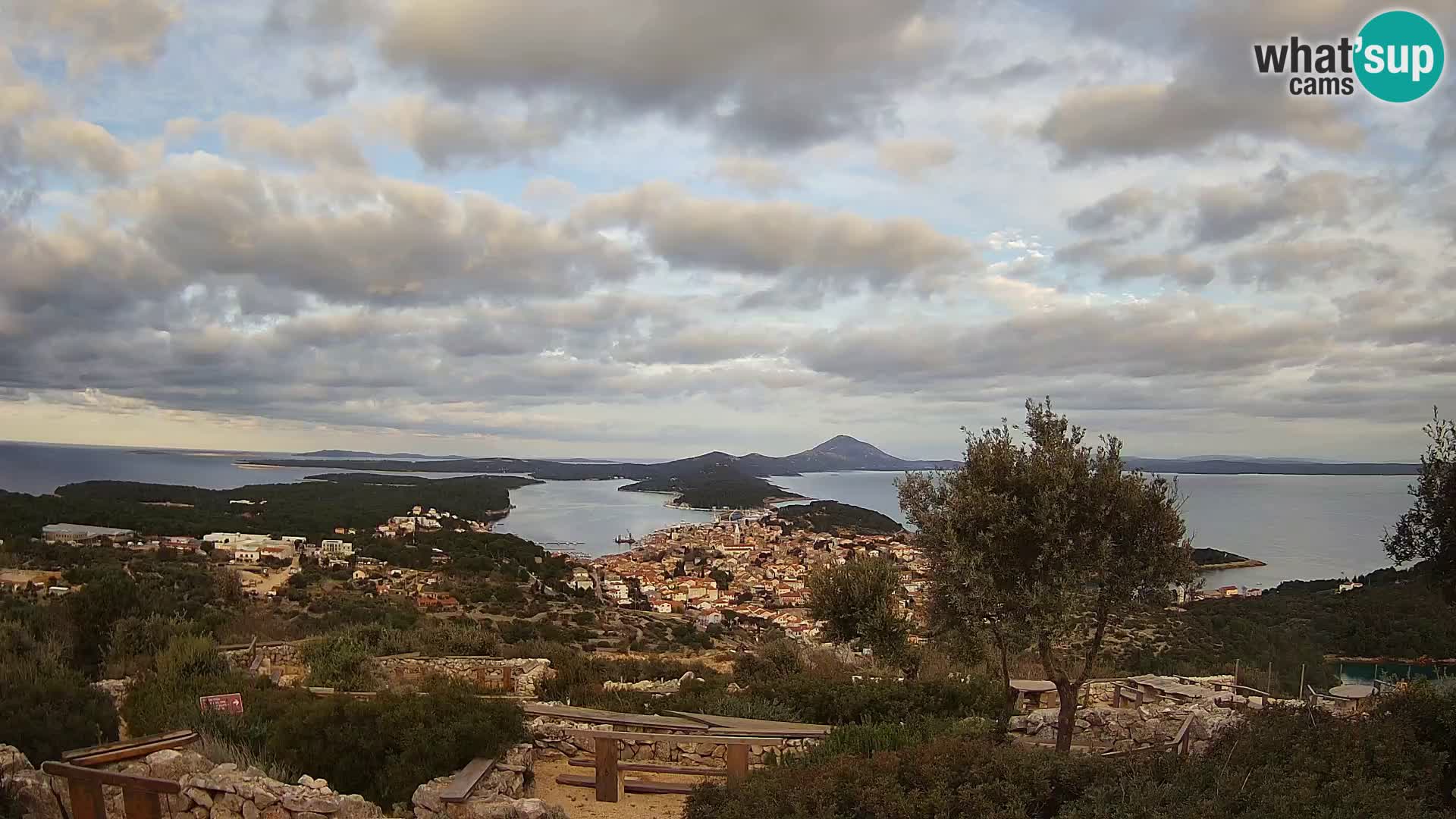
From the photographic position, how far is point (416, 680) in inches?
464

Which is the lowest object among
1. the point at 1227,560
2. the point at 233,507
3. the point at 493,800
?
the point at 1227,560

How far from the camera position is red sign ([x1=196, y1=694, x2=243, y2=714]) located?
7.51 meters

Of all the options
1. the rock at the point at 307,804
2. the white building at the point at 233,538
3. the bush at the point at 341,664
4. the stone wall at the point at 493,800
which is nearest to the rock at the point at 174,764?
the rock at the point at 307,804

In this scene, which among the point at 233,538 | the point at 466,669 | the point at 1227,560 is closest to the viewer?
the point at 466,669

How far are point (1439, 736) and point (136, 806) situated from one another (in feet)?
31.8

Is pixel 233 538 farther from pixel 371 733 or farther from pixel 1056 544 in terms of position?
pixel 1056 544

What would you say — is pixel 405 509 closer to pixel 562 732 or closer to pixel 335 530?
pixel 335 530

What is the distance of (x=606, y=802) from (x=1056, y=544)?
4.60 meters

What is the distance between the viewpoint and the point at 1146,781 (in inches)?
211

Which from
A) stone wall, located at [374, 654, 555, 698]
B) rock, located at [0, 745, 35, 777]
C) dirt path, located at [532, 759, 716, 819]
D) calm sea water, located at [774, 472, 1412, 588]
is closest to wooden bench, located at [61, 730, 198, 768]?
rock, located at [0, 745, 35, 777]

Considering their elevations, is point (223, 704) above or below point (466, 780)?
above

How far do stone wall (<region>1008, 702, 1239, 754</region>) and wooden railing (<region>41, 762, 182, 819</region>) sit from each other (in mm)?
7553

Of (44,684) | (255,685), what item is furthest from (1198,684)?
(44,684)

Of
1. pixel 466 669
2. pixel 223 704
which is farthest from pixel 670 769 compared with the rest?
pixel 466 669
